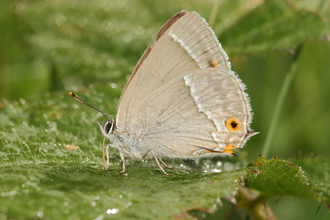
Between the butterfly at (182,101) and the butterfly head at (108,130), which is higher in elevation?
the butterfly at (182,101)

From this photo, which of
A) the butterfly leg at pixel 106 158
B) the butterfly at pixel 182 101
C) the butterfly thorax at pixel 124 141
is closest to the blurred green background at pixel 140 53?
the butterfly at pixel 182 101

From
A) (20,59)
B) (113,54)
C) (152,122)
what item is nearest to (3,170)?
(152,122)

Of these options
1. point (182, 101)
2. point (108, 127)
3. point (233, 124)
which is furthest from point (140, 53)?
point (233, 124)

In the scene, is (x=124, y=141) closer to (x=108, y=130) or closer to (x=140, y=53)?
(x=108, y=130)

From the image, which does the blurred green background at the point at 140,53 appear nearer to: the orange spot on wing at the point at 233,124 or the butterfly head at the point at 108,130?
the orange spot on wing at the point at 233,124

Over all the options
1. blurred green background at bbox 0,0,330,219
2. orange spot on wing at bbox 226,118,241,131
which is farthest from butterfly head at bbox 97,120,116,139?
blurred green background at bbox 0,0,330,219

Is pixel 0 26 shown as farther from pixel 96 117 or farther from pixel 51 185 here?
pixel 51 185

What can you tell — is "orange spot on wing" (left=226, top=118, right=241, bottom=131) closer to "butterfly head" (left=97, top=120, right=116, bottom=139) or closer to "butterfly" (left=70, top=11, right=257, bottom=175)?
"butterfly" (left=70, top=11, right=257, bottom=175)

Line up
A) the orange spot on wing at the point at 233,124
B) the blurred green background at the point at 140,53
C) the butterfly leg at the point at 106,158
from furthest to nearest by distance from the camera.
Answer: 1. the blurred green background at the point at 140,53
2. the orange spot on wing at the point at 233,124
3. the butterfly leg at the point at 106,158
